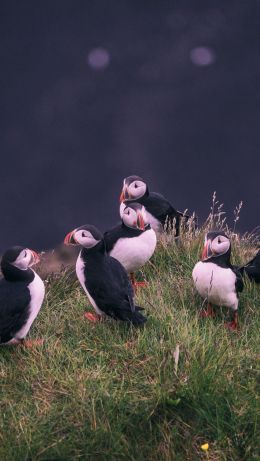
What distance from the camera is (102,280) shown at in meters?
6.39

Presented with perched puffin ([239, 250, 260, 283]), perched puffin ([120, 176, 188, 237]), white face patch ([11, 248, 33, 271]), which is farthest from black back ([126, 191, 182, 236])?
white face patch ([11, 248, 33, 271])

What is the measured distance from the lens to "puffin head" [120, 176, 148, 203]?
27.5ft

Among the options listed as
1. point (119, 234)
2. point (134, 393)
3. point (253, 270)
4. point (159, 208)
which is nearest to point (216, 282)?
point (253, 270)

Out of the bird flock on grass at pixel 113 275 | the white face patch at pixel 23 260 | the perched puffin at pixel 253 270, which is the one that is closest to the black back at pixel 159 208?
the bird flock on grass at pixel 113 275

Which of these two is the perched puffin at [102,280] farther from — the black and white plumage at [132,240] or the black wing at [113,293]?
the black and white plumage at [132,240]

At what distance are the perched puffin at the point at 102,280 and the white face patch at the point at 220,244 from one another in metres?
0.85

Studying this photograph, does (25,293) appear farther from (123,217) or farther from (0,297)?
(123,217)

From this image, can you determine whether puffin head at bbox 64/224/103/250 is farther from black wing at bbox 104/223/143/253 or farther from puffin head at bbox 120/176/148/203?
puffin head at bbox 120/176/148/203

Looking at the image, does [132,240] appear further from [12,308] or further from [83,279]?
[12,308]

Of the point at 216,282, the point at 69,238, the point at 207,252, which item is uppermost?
the point at 69,238

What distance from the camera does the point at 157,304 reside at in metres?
6.73

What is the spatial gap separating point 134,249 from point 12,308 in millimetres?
1726

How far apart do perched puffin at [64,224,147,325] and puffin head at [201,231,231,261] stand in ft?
2.64

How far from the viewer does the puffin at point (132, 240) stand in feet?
24.4
